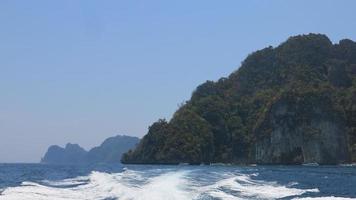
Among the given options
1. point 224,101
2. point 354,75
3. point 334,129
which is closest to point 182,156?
point 224,101

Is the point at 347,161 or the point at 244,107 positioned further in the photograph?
the point at 244,107

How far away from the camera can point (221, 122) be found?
448 ft

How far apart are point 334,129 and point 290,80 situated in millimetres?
30779

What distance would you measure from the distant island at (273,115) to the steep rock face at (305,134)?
17cm

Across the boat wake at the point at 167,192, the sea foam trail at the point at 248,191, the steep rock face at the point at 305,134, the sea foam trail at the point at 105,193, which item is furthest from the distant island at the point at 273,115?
→ the sea foam trail at the point at 105,193

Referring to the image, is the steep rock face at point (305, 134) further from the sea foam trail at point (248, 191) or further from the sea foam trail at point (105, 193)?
the sea foam trail at point (105, 193)

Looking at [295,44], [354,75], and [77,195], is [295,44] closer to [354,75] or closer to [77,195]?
[354,75]

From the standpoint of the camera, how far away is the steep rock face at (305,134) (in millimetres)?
105125

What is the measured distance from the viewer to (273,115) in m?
113

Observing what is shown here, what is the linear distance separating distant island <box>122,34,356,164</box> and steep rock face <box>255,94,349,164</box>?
0.17 m

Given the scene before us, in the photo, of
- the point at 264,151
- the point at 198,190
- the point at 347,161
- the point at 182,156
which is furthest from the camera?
the point at 182,156

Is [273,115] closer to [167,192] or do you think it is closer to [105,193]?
[105,193]

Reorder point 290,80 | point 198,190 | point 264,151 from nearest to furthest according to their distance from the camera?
point 198,190, point 264,151, point 290,80

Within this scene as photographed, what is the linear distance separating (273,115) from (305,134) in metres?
8.06
